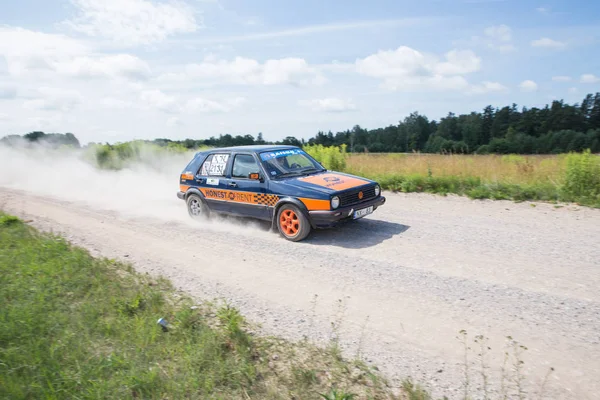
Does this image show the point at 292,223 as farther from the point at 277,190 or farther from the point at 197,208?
the point at 197,208

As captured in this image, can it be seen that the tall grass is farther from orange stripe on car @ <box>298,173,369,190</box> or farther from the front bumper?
the front bumper

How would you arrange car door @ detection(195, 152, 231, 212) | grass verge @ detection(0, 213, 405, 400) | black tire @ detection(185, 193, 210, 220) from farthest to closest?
black tire @ detection(185, 193, 210, 220), car door @ detection(195, 152, 231, 212), grass verge @ detection(0, 213, 405, 400)

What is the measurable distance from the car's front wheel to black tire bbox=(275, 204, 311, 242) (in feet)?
7.98

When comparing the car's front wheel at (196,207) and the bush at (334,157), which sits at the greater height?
the bush at (334,157)

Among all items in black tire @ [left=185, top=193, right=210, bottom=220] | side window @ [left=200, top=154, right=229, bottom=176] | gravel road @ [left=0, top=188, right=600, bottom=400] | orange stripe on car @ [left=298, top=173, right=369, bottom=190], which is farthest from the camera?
black tire @ [left=185, top=193, right=210, bottom=220]

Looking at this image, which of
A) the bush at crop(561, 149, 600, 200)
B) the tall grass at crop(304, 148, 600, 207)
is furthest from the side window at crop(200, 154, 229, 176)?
the bush at crop(561, 149, 600, 200)

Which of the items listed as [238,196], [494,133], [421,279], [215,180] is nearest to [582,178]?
[421,279]

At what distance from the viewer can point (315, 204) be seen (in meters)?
7.45

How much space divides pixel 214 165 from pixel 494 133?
150 ft

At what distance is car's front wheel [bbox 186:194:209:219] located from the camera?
31.9ft

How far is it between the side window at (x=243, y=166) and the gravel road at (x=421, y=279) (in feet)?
3.98

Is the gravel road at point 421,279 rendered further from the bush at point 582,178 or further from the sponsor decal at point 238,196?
the bush at point 582,178

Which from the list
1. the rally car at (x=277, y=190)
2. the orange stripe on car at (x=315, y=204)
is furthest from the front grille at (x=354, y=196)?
the orange stripe on car at (x=315, y=204)

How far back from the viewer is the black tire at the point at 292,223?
7633 mm
